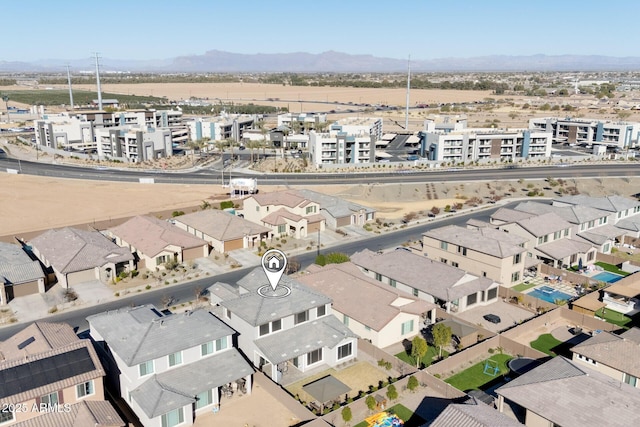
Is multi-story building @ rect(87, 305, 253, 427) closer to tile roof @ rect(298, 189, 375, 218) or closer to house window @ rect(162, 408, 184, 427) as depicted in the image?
house window @ rect(162, 408, 184, 427)

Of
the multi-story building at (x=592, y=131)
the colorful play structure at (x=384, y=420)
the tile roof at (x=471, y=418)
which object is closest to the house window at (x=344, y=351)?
the colorful play structure at (x=384, y=420)

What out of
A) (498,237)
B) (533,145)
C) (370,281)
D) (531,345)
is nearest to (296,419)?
(370,281)

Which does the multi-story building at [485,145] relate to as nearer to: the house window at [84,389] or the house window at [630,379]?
the house window at [630,379]

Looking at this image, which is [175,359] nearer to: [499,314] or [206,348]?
[206,348]

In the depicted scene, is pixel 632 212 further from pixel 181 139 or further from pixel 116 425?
pixel 181 139

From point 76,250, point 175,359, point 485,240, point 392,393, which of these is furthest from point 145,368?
point 485,240
